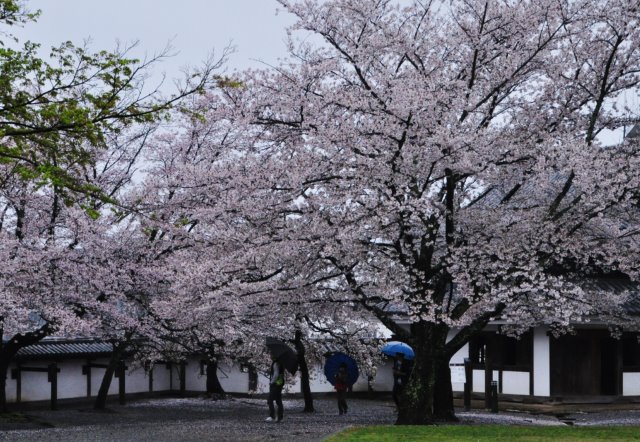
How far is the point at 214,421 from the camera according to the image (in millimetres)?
20656

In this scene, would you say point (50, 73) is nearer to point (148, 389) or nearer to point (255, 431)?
point (255, 431)

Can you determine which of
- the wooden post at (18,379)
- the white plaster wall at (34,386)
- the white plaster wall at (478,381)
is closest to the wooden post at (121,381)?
the white plaster wall at (34,386)

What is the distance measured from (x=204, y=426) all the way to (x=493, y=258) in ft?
24.3

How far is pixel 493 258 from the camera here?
54.3 feet

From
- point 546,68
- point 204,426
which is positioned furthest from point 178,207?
point 546,68

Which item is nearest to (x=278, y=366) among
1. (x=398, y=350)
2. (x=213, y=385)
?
(x=398, y=350)

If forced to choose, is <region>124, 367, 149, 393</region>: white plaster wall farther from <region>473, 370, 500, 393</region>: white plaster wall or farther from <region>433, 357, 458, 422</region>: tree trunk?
<region>433, 357, 458, 422</region>: tree trunk

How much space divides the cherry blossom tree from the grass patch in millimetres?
1949

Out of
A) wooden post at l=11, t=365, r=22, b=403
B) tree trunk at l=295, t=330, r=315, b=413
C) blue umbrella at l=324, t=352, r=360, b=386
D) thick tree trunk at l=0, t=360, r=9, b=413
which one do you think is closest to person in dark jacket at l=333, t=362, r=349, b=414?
blue umbrella at l=324, t=352, r=360, b=386

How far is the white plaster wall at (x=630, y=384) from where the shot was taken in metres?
26.8

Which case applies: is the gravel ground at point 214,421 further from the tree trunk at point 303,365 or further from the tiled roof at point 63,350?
the tiled roof at point 63,350

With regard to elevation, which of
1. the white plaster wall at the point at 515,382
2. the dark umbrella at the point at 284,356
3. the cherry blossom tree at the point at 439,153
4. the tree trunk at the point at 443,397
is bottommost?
the white plaster wall at the point at 515,382

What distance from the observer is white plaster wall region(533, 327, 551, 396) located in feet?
86.0

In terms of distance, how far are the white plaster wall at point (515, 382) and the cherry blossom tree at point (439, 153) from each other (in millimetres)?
9815
